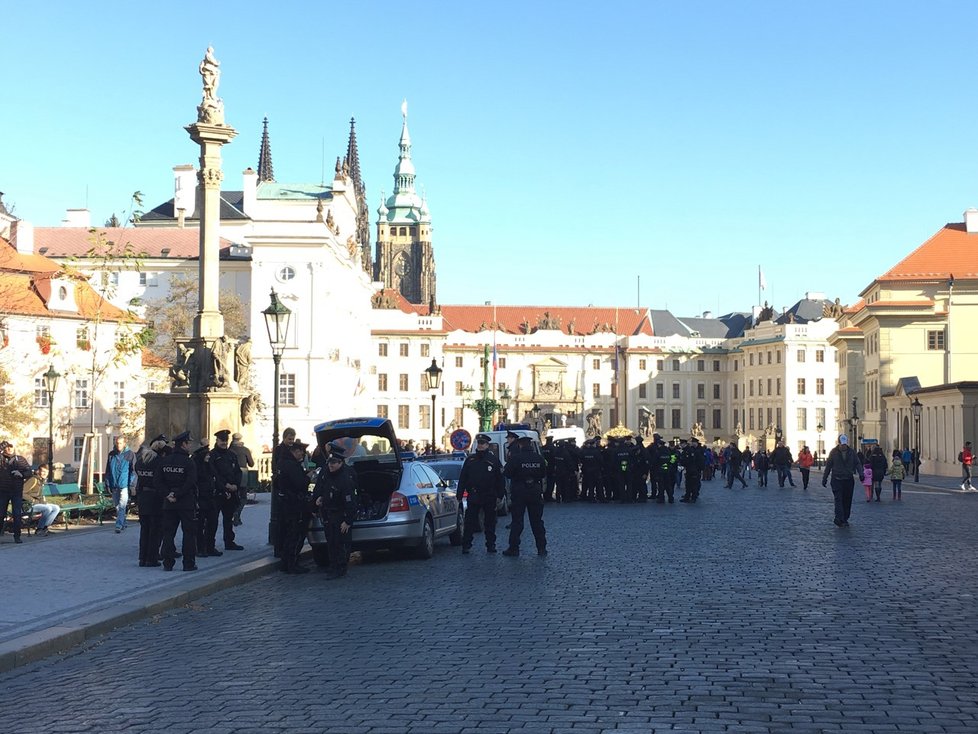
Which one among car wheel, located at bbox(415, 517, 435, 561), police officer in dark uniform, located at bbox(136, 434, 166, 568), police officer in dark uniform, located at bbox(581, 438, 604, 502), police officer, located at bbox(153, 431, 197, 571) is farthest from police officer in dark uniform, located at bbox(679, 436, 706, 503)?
police officer, located at bbox(153, 431, 197, 571)

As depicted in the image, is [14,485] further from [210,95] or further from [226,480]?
[210,95]

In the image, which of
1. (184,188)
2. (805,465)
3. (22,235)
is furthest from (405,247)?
(805,465)

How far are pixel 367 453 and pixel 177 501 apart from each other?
458 cm

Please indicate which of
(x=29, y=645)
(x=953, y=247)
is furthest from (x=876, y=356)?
(x=29, y=645)

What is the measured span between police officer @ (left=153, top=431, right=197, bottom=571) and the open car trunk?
10.9ft

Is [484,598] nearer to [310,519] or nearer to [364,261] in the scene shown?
[310,519]

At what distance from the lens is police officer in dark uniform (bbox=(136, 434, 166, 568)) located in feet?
53.1

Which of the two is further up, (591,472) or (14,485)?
(14,485)

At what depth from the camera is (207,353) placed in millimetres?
26141

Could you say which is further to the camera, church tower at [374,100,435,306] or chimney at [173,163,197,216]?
church tower at [374,100,435,306]

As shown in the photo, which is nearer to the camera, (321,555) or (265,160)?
(321,555)

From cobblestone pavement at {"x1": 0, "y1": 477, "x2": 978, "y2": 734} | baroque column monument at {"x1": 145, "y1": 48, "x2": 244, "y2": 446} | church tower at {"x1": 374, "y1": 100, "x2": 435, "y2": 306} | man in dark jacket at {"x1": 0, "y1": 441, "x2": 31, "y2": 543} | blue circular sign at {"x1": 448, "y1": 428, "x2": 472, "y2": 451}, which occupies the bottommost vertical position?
cobblestone pavement at {"x1": 0, "y1": 477, "x2": 978, "y2": 734}

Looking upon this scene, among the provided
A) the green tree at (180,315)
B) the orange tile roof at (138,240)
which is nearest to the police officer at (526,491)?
the green tree at (180,315)

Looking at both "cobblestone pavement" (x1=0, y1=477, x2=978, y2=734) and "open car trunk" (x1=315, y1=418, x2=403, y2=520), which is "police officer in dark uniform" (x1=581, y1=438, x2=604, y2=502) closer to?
"open car trunk" (x1=315, y1=418, x2=403, y2=520)
